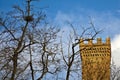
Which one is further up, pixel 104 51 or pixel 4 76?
pixel 104 51

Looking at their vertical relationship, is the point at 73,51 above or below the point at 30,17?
below

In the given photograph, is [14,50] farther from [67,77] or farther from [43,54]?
[67,77]

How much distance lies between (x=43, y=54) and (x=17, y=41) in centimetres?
142

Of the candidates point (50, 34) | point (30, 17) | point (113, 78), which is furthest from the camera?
point (113, 78)

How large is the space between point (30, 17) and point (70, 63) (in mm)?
3052

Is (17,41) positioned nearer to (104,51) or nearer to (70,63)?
(70,63)

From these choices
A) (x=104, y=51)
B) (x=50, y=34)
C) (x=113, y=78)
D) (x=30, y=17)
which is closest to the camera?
(x=30, y=17)

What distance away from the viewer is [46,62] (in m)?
16.1

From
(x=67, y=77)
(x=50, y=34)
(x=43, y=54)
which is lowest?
(x=67, y=77)

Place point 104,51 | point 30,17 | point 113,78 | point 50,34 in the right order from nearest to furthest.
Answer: point 30,17
point 50,34
point 113,78
point 104,51

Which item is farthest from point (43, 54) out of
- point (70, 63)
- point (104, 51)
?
point (104, 51)

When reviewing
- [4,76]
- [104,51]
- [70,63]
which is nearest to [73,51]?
[70,63]

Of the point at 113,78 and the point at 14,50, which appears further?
the point at 113,78

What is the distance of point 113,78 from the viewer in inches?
939
